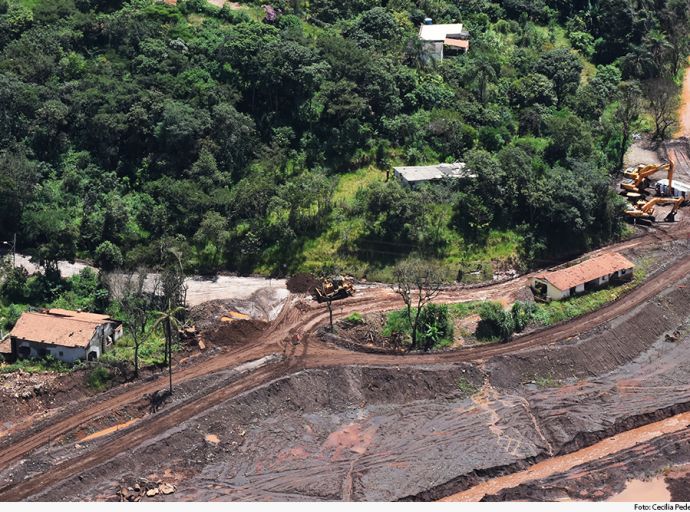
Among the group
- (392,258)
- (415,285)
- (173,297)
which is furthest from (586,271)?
(173,297)

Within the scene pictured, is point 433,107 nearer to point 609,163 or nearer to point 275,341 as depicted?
point 609,163

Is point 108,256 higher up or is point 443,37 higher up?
point 443,37

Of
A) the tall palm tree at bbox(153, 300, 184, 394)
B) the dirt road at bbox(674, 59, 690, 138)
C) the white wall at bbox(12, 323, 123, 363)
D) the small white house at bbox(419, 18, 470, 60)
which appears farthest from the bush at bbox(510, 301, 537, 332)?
the dirt road at bbox(674, 59, 690, 138)

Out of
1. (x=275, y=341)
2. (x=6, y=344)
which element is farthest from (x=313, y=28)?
(x=6, y=344)

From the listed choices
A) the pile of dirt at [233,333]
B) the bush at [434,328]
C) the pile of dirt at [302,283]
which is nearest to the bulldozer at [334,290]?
the pile of dirt at [302,283]

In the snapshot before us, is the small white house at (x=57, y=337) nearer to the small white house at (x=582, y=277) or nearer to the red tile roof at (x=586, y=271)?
the small white house at (x=582, y=277)

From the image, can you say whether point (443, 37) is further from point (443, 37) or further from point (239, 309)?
point (239, 309)
